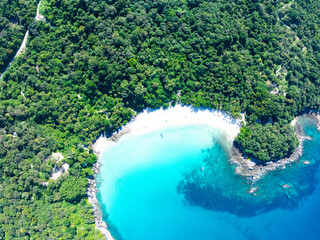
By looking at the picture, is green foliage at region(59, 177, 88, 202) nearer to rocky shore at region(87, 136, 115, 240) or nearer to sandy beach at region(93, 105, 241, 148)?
rocky shore at region(87, 136, 115, 240)

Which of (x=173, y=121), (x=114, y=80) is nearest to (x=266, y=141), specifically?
(x=173, y=121)

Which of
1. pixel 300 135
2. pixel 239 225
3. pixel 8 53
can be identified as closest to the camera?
pixel 8 53

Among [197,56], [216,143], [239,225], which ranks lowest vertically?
[239,225]

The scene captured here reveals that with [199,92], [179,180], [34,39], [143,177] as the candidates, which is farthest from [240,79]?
[34,39]

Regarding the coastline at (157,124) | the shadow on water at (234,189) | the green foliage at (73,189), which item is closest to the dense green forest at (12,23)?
the coastline at (157,124)

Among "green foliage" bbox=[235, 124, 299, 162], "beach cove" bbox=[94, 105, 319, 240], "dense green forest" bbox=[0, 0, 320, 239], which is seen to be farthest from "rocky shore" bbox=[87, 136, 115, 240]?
"green foliage" bbox=[235, 124, 299, 162]

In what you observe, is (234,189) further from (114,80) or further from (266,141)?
(114,80)

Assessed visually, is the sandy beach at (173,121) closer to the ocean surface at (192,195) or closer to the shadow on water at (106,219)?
the ocean surface at (192,195)

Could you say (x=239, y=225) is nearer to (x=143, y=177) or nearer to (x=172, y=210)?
(x=172, y=210)
